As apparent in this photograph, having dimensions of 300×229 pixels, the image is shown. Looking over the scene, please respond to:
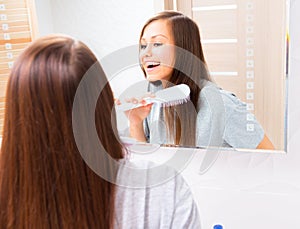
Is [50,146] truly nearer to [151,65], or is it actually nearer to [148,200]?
[148,200]

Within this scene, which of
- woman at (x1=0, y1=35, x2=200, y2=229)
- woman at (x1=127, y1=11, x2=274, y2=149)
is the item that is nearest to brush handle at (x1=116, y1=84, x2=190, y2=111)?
woman at (x1=127, y1=11, x2=274, y2=149)

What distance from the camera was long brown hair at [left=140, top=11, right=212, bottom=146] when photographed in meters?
1.06

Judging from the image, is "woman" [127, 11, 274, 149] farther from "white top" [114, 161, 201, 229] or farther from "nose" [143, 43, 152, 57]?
"white top" [114, 161, 201, 229]

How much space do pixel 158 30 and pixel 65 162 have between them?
541 millimetres

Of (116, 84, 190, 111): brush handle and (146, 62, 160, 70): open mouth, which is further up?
(146, 62, 160, 70): open mouth

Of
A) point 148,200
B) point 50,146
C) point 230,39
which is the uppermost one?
point 230,39

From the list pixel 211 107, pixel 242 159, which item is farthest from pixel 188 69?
pixel 242 159

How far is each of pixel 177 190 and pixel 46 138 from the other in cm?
23

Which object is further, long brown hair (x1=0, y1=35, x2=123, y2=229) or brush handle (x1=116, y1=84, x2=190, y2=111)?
brush handle (x1=116, y1=84, x2=190, y2=111)

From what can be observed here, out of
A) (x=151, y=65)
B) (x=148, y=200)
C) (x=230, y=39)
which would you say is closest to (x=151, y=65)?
(x=151, y=65)

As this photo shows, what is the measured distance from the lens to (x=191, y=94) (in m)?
1.10

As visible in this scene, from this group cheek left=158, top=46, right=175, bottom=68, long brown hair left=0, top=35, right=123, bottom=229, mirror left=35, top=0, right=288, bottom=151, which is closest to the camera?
long brown hair left=0, top=35, right=123, bottom=229

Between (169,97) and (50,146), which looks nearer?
(50,146)

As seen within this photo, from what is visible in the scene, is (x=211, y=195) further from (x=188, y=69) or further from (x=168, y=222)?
(x=168, y=222)
